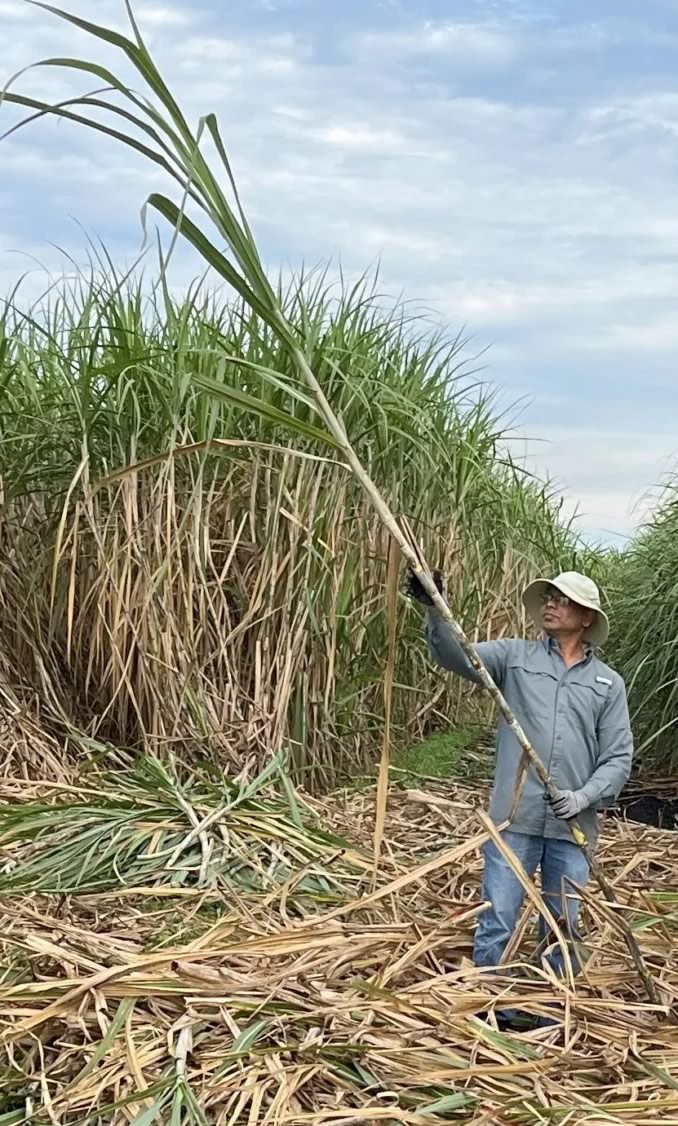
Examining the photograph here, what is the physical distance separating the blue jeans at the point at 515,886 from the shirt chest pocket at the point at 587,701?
0.29 m

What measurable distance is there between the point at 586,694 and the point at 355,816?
1.38m

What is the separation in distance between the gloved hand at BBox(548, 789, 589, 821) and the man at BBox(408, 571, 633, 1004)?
5 centimetres

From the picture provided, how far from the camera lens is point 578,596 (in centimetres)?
263

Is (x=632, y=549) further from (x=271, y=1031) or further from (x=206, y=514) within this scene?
(x=271, y=1031)

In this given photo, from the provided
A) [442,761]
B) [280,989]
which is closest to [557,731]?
[280,989]

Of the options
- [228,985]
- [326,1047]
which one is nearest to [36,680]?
[228,985]

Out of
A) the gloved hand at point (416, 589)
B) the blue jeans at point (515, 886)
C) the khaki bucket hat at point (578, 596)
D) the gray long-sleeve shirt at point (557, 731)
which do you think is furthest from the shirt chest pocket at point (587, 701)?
the gloved hand at point (416, 589)

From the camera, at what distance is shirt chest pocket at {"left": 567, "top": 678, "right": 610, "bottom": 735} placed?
2.65 meters

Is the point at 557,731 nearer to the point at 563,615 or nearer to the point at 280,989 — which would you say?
the point at 563,615

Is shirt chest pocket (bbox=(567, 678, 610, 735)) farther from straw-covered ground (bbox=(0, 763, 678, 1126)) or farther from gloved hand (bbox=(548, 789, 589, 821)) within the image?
straw-covered ground (bbox=(0, 763, 678, 1126))

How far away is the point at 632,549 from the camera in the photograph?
7.30 metres

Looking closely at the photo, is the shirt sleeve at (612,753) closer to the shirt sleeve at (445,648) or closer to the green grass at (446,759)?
the shirt sleeve at (445,648)

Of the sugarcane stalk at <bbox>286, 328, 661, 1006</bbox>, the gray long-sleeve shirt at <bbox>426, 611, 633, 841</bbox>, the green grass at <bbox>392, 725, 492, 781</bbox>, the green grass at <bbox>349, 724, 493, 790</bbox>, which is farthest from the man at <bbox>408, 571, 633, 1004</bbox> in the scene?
the green grass at <bbox>392, 725, 492, 781</bbox>

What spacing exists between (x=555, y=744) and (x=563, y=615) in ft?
1.05
